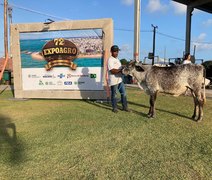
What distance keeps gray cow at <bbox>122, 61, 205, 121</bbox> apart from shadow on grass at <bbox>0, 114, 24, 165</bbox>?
12.0 feet

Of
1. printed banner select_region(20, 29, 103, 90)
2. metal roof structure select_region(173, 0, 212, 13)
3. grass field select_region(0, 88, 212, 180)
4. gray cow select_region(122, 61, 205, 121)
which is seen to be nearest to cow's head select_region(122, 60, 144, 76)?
gray cow select_region(122, 61, 205, 121)

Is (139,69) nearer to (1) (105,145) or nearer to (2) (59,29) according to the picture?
(1) (105,145)

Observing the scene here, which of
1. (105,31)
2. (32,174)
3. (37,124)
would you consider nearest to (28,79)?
(105,31)

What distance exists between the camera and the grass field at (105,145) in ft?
13.8

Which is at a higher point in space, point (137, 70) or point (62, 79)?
point (137, 70)

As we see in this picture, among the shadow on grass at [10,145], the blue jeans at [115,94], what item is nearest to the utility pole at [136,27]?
the blue jeans at [115,94]

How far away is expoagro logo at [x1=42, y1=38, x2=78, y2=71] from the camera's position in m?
11.7

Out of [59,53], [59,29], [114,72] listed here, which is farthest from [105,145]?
[59,29]

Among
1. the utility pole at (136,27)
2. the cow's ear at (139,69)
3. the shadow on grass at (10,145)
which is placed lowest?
the shadow on grass at (10,145)

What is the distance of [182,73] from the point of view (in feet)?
24.5

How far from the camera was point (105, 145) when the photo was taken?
5395 mm

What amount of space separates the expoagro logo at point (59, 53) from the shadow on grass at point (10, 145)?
4872 millimetres

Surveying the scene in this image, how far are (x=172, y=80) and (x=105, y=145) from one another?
3.14m

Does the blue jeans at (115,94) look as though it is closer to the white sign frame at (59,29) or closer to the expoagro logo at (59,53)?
the white sign frame at (59,29)
